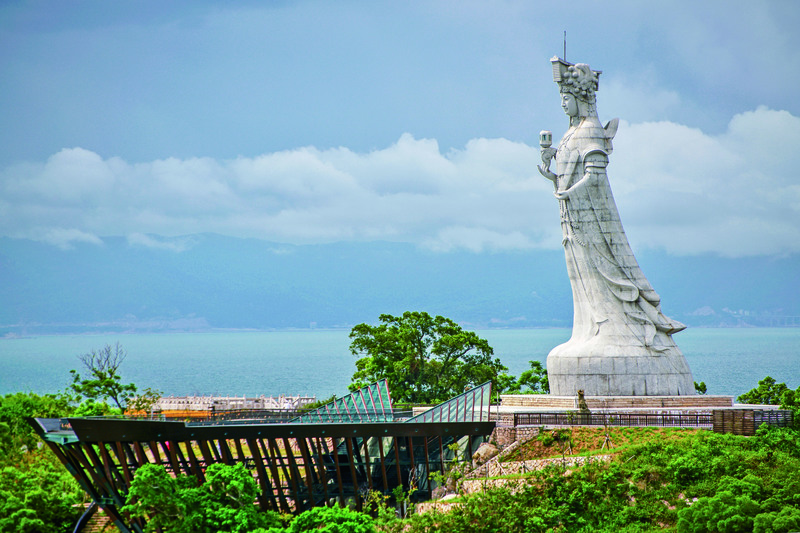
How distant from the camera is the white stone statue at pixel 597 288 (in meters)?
38.1

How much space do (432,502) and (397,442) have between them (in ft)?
10.7

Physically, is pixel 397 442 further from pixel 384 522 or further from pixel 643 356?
pixel 643 356

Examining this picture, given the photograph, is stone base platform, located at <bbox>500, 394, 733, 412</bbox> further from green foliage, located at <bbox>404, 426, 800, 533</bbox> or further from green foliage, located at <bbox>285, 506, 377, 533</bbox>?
green foliage, located at <bbox>285, 506, 377, 533</bbox>

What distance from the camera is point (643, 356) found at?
38.2 m

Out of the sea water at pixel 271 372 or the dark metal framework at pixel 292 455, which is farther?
the sea water at pixel 271 372

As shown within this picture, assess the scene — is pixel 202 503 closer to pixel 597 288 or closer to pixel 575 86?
pixel 597 288

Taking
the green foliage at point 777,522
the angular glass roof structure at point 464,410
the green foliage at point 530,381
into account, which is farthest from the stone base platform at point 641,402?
the green foliage at point 777,522

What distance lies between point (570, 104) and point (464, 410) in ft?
48.4

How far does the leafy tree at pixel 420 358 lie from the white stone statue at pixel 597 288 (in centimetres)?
1274

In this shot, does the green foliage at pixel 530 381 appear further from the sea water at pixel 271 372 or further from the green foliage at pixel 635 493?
the sea water at pixel 271 372

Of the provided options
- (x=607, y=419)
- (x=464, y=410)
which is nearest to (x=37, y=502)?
(x=464, y=410)

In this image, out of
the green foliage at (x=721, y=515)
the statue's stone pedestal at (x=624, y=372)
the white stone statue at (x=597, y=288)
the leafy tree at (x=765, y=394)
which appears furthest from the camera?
the leafy tree at (x=765, y=394)

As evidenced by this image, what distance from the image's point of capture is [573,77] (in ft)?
133

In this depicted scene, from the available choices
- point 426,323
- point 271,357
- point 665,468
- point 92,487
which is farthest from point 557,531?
point 271,357
